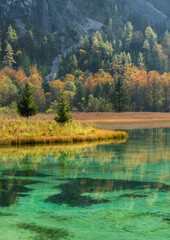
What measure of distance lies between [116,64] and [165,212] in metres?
176

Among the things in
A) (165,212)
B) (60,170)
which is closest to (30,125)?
(60,170)

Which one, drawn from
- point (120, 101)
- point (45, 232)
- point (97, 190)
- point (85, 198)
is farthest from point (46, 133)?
point (120, 101)

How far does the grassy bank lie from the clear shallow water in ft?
31.4

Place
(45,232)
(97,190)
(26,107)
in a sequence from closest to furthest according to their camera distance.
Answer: (45,232) → (97,190) → (26,107)

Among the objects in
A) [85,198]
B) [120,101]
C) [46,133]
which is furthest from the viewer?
[120,101]

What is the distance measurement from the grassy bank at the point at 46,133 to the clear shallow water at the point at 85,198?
31.4 feet

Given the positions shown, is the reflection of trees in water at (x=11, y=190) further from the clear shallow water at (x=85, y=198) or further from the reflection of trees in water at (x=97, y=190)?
the reflection of trees in water at (x=97, y=190)

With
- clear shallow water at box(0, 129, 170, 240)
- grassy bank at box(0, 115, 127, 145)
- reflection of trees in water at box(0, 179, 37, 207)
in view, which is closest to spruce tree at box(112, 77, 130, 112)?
grassy bank at box(0, 115, 127, 145)

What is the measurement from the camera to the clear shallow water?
9.09 metres

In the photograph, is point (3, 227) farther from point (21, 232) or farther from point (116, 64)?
point (116, 64)

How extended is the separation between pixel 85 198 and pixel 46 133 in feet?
74.6

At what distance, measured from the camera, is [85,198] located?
12219mm

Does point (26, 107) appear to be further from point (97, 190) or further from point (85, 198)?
point (85, 198)

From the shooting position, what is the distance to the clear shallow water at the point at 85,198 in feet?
29.8
